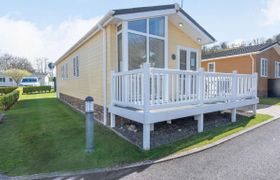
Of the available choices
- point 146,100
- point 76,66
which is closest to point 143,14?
point 146,100

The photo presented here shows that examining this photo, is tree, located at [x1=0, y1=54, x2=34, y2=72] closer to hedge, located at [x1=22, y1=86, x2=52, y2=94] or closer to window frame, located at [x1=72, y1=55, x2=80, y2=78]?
hedge, located at [x1=22, y1=86, x2=52, y2=94]

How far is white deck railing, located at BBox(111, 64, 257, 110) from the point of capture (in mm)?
4961

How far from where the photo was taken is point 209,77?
665 cm

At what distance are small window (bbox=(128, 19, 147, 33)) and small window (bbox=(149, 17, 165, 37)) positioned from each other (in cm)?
31

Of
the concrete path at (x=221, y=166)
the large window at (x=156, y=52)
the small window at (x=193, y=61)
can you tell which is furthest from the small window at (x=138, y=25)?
the concrete path at (x=221, y=166)

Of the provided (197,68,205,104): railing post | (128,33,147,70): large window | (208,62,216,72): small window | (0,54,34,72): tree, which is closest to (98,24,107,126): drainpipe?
(128,33,147,70): large window

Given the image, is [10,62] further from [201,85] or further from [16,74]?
[201,85]

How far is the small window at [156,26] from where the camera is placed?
25.1ft

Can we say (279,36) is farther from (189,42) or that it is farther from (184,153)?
(184,153)

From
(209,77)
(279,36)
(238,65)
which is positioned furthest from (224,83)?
(279,36)

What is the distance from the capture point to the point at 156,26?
785cm

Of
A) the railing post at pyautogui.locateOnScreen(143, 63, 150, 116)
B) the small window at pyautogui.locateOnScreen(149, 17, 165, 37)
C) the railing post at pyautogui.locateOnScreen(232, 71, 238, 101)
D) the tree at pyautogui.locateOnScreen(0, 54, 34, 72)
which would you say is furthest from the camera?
the tree at pyautogui.locateOnScreen(0, 54, 34, 72)

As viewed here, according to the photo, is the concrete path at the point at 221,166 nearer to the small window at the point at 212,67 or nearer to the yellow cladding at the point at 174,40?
the yellow cladding at the point at 174,40

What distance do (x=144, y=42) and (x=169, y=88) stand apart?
212 centimetres
